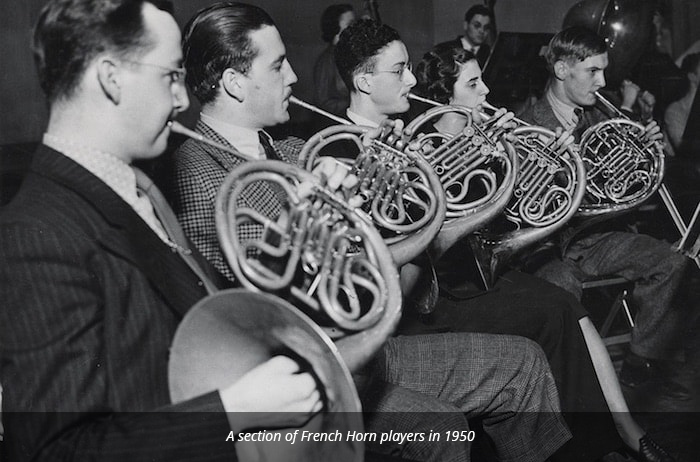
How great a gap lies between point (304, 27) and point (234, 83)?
4.38 feet

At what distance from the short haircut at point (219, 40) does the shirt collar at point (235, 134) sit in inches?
2.8

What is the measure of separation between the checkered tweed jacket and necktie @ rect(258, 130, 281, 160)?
18cm

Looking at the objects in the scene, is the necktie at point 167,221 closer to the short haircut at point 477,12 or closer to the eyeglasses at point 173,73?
the eyeglasses at point 173,73

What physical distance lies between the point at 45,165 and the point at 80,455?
0.48m

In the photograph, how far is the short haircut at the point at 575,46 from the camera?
11.2ft

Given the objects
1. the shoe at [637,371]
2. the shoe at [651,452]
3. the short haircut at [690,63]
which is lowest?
the shoe at [637,371]

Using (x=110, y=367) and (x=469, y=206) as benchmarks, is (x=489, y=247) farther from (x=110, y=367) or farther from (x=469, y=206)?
(x=110, y=367)

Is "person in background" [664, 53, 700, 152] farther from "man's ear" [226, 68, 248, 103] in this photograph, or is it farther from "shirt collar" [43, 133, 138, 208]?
"shirt collar" [43, 133, 138, 208]

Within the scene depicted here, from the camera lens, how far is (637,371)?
3.08 metres

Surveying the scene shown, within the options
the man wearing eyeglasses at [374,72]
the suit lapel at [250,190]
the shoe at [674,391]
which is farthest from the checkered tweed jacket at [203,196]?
the shoe at [674,391]

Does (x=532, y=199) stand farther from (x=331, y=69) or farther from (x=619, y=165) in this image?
(x=331, y=69)

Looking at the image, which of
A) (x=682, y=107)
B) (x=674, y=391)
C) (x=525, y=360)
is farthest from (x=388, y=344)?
(x=682, y=107)

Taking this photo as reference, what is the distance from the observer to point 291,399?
1.21 meters

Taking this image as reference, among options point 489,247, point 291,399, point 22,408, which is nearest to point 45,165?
point 22,408
